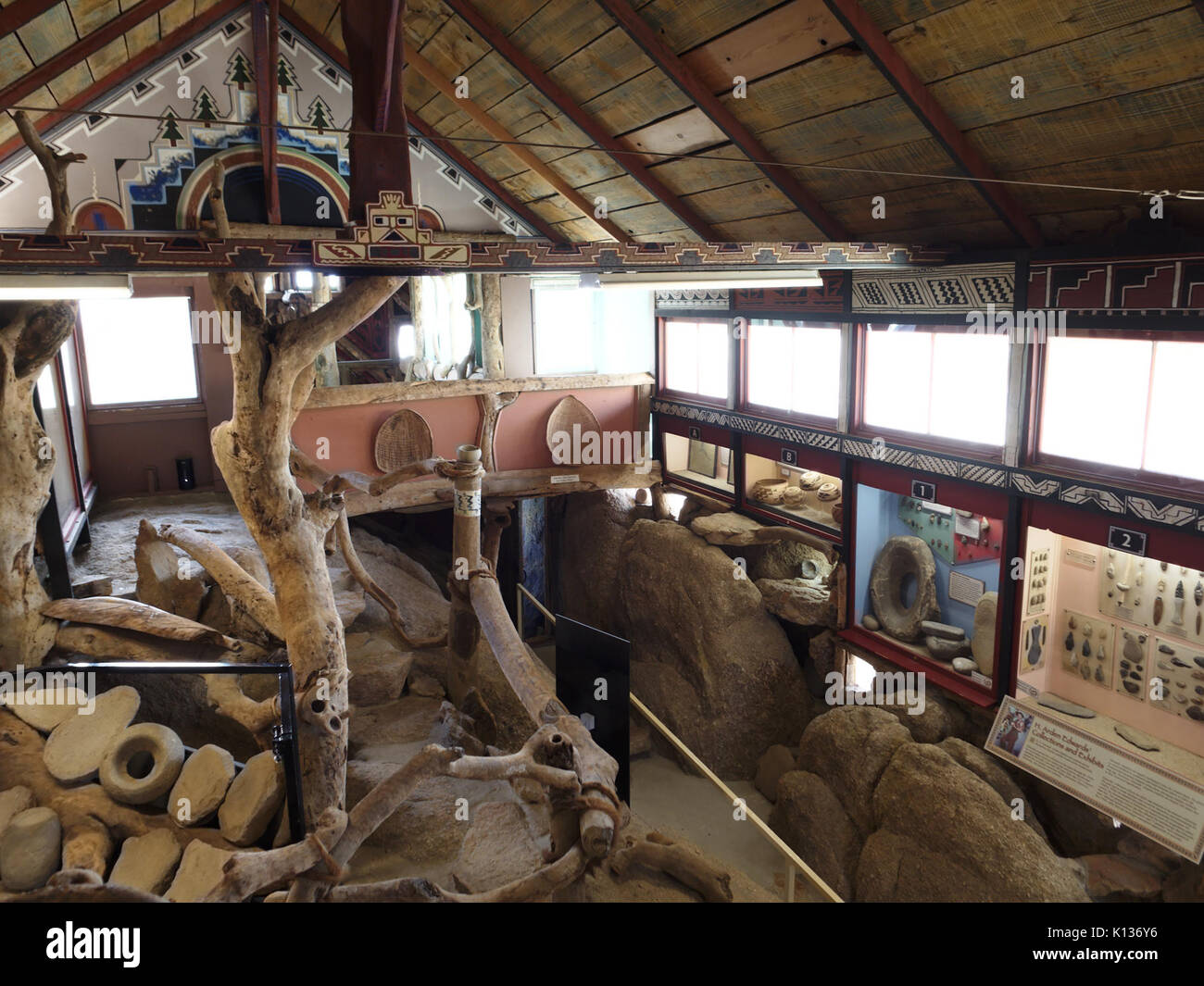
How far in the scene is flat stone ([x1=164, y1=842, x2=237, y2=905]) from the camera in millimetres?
4738

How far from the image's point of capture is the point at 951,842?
6.81 metres

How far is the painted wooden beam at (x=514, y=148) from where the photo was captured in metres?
9.54

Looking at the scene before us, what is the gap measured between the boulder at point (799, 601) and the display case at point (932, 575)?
0.35m

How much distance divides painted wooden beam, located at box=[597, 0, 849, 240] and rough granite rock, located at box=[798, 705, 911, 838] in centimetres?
484

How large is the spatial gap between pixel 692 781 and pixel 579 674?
13.8 feet

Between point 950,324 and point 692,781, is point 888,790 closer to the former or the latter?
point 692,781

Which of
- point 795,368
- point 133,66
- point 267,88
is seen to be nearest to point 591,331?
point 795,368

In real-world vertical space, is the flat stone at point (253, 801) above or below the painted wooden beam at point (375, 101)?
below

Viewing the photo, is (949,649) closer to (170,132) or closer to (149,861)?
(149,861)

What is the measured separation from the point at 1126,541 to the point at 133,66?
35.9 feet

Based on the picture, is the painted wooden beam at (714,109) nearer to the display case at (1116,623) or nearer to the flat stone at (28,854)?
the display case at (1116,623)

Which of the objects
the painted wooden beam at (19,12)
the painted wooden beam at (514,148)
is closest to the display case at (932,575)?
the painted wooden beam at (514,148)

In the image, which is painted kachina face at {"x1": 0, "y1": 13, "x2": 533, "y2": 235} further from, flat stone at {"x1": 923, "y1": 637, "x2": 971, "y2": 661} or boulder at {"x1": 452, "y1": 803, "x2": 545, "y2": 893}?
flat stone at {"x1": 923, "y1": 637, "x2": 971, "y2": 661}

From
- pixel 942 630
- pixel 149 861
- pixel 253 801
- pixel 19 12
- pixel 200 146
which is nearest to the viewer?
pixel 149 861
